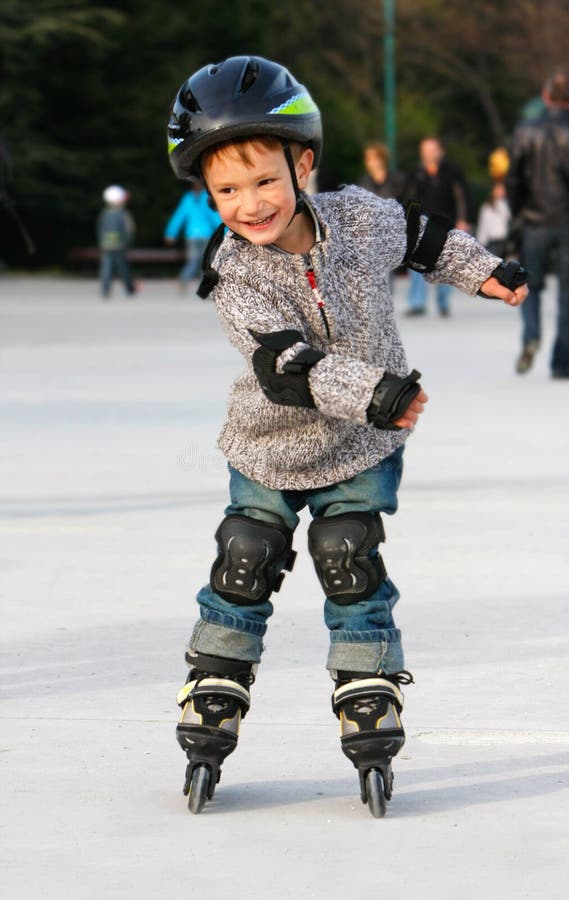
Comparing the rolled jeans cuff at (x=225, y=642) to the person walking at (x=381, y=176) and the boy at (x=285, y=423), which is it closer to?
the boy at (x=285, y=423)

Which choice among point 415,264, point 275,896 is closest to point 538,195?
point 415,264

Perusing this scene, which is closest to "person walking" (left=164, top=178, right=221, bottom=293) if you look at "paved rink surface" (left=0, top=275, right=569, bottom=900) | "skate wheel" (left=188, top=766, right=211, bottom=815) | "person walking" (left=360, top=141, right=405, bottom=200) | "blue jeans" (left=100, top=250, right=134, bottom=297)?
"blue jeans" (left=100, top=250, right=134, bottom=297)

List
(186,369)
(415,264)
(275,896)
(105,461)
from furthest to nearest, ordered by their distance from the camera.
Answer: (186,369) < (105,461) < (415,264) < (275,896)

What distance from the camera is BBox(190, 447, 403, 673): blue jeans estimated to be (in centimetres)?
404

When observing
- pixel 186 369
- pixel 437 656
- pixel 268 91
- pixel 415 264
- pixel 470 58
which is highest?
pixel 268 91

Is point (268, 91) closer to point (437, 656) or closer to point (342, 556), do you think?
point (342, 556)

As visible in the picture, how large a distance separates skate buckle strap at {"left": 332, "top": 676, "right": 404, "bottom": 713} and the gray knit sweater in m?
0.41

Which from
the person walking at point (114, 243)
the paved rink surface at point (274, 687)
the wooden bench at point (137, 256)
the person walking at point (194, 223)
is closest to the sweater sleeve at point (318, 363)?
the paved rink surface at point (274, 687)

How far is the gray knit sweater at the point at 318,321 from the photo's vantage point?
13.0 feet

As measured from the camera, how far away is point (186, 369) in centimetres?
1424

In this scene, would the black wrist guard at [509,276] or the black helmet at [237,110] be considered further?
the black wrist guard at [509,276]

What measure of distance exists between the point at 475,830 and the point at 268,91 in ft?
4.89

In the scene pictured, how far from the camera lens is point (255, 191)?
12.8ft

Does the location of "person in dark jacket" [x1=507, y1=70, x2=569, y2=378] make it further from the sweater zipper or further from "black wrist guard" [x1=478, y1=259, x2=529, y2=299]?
the sweater zipper
